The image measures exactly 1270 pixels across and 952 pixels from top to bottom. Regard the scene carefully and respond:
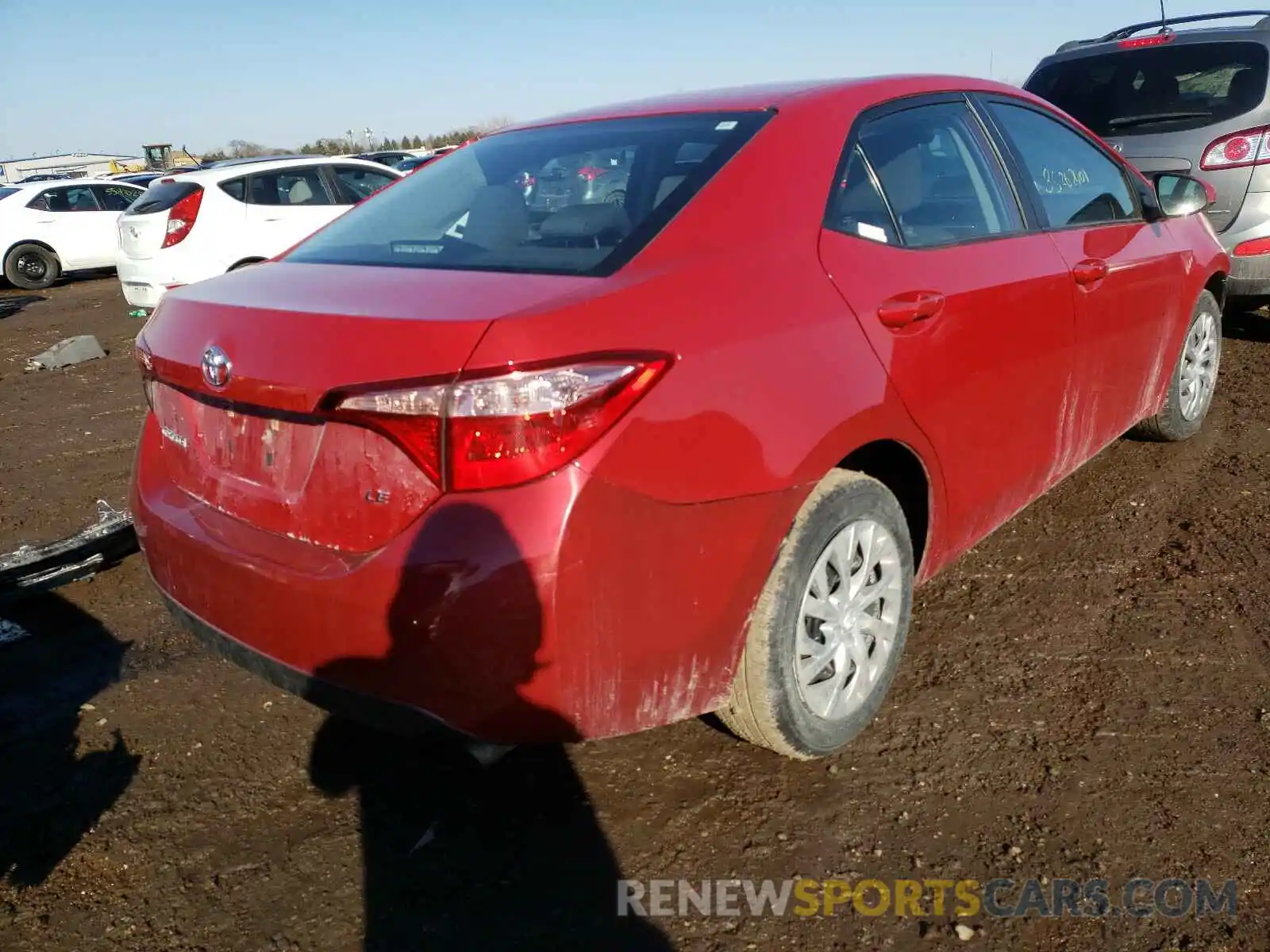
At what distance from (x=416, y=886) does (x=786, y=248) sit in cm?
163

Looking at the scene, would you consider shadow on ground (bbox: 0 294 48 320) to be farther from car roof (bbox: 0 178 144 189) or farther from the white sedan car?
car roof (bbox: 0 178 144 189)

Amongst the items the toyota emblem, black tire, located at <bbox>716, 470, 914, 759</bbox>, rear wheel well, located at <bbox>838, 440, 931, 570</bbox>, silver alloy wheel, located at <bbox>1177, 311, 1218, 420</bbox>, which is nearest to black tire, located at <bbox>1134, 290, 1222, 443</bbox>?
silver alloy wheel, located at <bbox>1177, 311, 1218, 420</bbox>

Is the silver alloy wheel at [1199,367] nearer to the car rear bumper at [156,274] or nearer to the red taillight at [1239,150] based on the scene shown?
the red taillight at [1239,150]

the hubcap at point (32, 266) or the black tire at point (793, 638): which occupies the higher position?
the black tire at point (793, 638)

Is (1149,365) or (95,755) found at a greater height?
(1149,365)

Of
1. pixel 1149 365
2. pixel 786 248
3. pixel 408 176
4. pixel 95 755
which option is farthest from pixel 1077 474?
pixel 95 755

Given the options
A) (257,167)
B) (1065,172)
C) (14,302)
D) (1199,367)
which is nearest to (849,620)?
(1065,172)

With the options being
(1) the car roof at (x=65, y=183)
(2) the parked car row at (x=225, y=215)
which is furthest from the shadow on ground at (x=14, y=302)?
(2) the parked car row at (x=225, y=215)

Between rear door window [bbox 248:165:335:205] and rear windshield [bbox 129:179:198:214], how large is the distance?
1.83 ft

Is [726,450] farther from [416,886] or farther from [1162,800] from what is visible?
[1162,800]

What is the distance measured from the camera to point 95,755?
276cm

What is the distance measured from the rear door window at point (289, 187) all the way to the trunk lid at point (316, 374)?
814 cm

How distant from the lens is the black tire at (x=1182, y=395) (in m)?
4.40

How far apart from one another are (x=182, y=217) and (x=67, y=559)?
6422 millimetres
